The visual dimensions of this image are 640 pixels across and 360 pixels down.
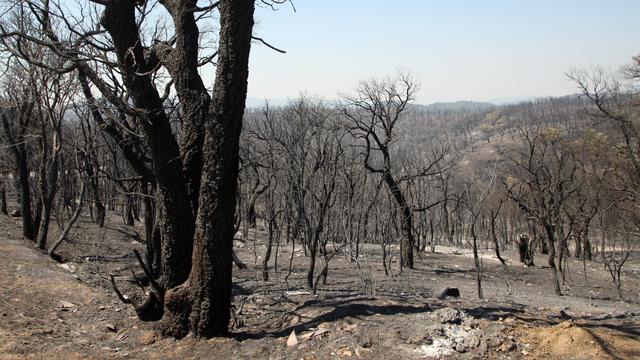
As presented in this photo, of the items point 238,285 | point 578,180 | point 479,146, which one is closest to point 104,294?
point 238,285

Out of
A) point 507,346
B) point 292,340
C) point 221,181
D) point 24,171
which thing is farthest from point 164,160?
point 24,171

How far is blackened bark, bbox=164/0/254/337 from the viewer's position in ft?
17.0

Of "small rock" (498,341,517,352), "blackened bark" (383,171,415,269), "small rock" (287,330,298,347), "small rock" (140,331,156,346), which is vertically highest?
"blackened bark" (383,171,415,269)

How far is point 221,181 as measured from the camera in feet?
17.2

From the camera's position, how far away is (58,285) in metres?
8.65

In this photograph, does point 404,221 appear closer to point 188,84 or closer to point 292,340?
point 292,340

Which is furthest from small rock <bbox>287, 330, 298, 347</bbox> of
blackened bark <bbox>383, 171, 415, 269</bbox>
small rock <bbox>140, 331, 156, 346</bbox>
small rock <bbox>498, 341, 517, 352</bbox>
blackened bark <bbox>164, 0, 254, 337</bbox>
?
blackened bark <bbox>383, 171, 415, 269</bbox>

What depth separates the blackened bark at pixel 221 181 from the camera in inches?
203

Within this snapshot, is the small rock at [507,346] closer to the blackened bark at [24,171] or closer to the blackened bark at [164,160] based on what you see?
the blackened bark at [164,160]

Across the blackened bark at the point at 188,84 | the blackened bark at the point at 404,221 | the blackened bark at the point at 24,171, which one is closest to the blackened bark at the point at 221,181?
the blackened bark at the point at 188,84

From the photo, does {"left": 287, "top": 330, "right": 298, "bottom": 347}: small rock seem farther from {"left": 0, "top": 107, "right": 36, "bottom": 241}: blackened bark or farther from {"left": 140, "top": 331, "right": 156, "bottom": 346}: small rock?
{"left": 0, "top": 107, "right": 36, "bottom": 241}: blackened bark

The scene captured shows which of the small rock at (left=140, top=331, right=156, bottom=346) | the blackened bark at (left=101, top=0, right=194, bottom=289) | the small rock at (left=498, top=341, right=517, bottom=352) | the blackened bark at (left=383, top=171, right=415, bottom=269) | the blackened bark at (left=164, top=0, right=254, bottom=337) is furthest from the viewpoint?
the blackened bark at (left=383, top=171, right=415, bottom=269)

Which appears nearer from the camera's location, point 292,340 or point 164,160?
point 292,340

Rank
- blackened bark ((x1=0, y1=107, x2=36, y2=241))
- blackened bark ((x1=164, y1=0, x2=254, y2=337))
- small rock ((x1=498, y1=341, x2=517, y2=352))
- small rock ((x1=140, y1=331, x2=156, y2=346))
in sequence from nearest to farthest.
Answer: small rock ((x1=498, y1=341, x2=517, y2=352)), blackened bark ((x1=164, y1=0, x2=254, y2=337)), small rock ((x1=140, y1=331, x2=156, y2=346)), blackened bark ((x1=0, y1=107, x2=36, y2=241))
